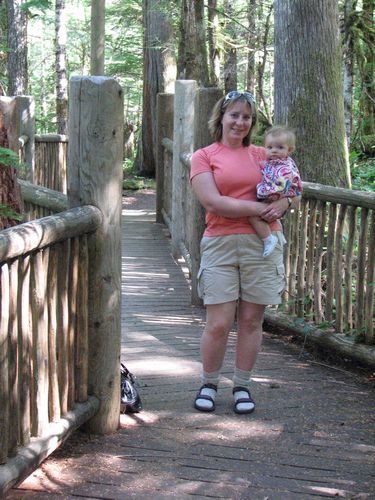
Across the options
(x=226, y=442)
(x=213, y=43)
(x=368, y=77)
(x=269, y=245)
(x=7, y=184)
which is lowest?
(x=226, y=442)

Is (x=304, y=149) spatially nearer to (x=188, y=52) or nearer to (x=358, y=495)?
(x=358, y=495)

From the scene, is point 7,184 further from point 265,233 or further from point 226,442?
point 226,442

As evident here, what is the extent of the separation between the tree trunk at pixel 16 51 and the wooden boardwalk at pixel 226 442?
14549 millimetres

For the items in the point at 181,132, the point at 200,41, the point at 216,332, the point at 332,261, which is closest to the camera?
the point at 216,332

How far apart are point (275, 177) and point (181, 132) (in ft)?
15.7

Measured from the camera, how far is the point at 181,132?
8.42m

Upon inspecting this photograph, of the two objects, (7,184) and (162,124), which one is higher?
(162,124)

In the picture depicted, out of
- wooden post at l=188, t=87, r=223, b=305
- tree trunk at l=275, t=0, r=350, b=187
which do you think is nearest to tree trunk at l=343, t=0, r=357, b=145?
tree trunk at l=275, t=0, r=350, b=187

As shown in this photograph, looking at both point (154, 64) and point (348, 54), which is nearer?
point (348, 54)

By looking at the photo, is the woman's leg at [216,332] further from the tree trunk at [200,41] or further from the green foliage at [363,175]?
the tree trunk at [200,41]

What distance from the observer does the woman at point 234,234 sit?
3795 millimetres

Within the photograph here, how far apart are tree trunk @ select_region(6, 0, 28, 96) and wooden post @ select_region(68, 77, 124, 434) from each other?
1588 centimetres

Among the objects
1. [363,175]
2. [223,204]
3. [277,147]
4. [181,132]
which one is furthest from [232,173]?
[363,175]

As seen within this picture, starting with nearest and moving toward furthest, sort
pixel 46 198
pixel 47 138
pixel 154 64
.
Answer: pixel 46 198, pixel 47 138, pixel 154 64
